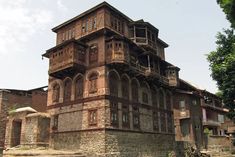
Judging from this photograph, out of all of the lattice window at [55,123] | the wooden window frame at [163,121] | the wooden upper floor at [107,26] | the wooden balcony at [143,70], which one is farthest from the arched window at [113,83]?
the wooden window frame at [163,121]

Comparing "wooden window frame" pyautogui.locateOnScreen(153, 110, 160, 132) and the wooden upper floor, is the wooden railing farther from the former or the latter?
"wooden window frame" pyautogui.locateOnScreen(153, 110, 160, 132)

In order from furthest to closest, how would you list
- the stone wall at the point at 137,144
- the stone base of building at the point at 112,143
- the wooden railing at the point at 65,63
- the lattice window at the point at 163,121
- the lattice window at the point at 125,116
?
1. the lattice window at the point at 163,121
2. the lattice window at the point at 125,116
3. the wooden railing at the point at 65,63
4. the stone wall at the point at 137,144
5. the stone base of building at the point at 112,143

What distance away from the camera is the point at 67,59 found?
28438 mm

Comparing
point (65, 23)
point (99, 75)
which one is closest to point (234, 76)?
point (99, 75)

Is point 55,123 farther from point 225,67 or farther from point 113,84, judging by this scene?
point 225,67

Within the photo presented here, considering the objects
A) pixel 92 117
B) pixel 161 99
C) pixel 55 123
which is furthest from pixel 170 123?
pixel 55 123

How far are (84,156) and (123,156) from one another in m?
3.89

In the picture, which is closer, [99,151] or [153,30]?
[99,151]

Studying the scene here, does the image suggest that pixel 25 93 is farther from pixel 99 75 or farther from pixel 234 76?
pixel 234 76

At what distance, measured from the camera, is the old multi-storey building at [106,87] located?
2719 centimetres

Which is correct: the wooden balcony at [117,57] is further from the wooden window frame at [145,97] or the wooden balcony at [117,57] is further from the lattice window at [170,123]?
the lattice window at [170,123]

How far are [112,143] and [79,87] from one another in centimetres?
735

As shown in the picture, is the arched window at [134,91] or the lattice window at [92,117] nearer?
the lattice window at [92,117]

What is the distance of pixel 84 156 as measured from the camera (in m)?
26.6
